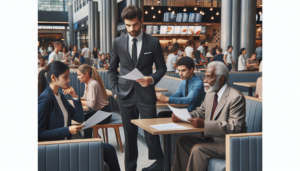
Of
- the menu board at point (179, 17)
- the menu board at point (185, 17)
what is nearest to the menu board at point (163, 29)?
the menu board at point (179, 17)

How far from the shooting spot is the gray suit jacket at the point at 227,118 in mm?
2461

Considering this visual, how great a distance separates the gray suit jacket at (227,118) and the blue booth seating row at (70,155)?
918 millimetres

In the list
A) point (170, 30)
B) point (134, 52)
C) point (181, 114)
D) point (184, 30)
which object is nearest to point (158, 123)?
Result: point (181, 114)

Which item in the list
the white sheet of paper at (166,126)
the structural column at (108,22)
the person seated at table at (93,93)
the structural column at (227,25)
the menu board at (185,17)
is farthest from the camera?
the structural column at (108,22)

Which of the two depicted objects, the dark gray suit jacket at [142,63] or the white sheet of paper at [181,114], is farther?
the dark gray suit jacket at [142,63]

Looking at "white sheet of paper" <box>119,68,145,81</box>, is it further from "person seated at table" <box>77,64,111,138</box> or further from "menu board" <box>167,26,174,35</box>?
"menu board" <box>167,26,174,35</box>

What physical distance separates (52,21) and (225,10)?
106ft

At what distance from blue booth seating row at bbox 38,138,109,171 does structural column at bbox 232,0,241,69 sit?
1125 cm

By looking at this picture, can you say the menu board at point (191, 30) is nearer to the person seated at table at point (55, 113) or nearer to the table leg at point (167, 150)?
the table leg at point (167, 150)

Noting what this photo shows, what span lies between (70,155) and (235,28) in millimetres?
11778
